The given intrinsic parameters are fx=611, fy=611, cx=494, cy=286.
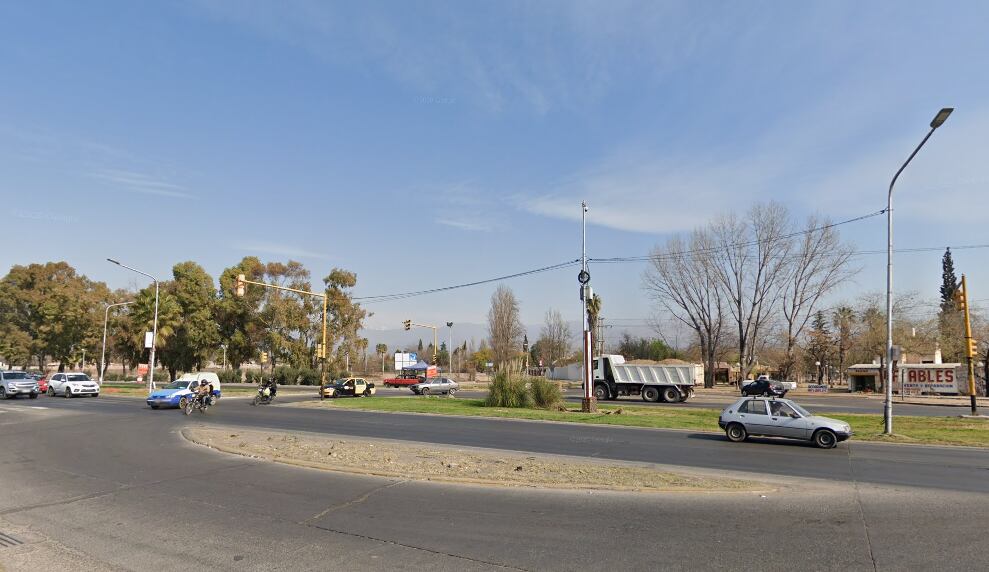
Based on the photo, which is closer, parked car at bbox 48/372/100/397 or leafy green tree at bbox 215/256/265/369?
parked car at bbox 48/372/100/397

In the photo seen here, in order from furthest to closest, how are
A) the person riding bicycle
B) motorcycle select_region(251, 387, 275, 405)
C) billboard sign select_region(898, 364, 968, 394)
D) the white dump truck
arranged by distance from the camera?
billboard sign select_region(898, 364, 968, 394) < the white dump truck < motorcycle select_region(251, 387, 275, 405) < the person riding bicycle

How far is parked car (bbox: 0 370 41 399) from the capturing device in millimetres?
36625

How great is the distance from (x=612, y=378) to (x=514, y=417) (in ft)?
65.0

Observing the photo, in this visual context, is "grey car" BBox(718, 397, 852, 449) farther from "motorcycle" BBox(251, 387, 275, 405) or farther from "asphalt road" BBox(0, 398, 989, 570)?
"motorcycle" BBox(251, 387, 275, 405)

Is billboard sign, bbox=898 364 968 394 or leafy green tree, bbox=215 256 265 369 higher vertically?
leafy green tree, bbox=215 256 265 369

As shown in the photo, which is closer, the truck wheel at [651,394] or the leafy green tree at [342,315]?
the truck wheel at [651,394]

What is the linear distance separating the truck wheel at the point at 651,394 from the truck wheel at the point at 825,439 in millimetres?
24444

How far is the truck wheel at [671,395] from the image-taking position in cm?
4128

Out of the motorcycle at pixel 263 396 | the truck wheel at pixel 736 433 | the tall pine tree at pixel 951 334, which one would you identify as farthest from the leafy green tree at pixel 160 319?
the tall pine tree at pixel 951 334

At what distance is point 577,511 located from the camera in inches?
336

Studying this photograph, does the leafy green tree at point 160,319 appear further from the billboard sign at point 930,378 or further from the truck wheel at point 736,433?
the billboard sign at point 930,378

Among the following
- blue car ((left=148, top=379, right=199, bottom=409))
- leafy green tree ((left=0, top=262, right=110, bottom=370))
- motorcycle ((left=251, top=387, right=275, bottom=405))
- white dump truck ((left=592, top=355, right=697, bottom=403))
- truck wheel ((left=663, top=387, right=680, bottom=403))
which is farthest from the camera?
leafy green tree ((left=0, top=262, right=110, bottom=370))

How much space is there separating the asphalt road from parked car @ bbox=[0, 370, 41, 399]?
28.4 meters

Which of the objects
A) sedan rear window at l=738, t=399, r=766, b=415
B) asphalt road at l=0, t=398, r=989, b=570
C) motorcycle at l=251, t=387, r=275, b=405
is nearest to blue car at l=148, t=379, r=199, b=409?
motorcycle at l=251, t=387, r=275, b=405
